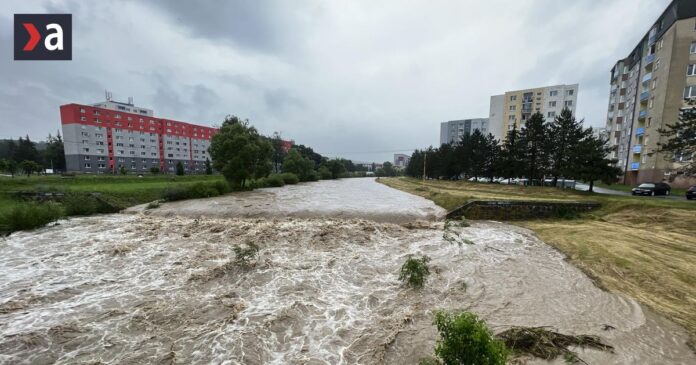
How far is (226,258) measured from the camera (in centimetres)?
1045

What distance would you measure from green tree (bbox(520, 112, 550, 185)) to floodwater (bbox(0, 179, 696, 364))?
3056cm

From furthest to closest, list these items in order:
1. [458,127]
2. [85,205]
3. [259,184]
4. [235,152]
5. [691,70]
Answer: [458,127], [259,184], [691,70], [235,152], [85,205]

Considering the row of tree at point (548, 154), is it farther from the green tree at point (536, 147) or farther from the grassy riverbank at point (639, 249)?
the grassy riverbank at point (639, 249)

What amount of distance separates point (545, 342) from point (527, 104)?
304ft

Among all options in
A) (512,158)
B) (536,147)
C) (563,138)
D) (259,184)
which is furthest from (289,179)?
(563,138)

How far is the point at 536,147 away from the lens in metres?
38.0

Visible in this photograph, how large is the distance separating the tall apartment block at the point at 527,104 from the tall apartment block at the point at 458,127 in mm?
36998

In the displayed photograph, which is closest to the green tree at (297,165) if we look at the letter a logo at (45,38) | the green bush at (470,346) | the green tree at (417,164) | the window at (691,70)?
the green tree at (417,164)

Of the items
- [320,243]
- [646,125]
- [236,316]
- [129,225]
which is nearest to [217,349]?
[236,316]

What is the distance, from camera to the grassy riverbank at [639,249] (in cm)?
710

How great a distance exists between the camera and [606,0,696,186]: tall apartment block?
3666 centimetres

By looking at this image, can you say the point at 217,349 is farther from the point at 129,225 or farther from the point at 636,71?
the point at 636,71

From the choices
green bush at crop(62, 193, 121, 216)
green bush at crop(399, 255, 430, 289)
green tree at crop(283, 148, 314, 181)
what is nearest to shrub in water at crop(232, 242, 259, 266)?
green bush at crop(399, 255, 430, 289)

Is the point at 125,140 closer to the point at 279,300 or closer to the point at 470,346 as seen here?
the point at 279,300
